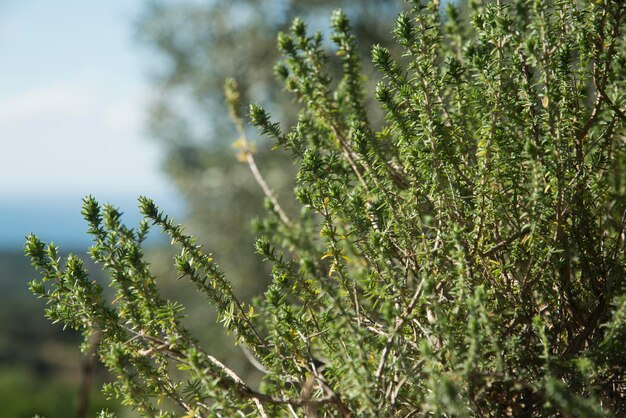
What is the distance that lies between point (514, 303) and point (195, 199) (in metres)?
10.9

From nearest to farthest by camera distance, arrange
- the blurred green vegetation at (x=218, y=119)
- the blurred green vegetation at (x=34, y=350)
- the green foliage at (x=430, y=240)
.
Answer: the green foliage at (x=430, y=240) → the blurred green vegetation at (x=218, y=119) → the blurred green vegetation at (x=34, y=350)

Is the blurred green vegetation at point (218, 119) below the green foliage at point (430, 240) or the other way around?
the other way around

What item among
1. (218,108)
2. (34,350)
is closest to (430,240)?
(218,108)

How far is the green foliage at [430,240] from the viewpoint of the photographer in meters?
0.88

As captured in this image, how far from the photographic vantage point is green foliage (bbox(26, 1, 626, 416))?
0.88 m

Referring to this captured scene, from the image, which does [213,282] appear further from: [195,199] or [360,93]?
[195,199]

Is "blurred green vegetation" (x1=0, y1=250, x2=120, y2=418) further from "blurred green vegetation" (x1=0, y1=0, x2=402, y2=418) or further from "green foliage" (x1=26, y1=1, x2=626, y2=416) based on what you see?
"green foliage" (x1=26, y1=1, x2=626, y2=416)

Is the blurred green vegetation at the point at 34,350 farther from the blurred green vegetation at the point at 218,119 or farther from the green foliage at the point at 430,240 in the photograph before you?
the green foliage at the point at 430,240

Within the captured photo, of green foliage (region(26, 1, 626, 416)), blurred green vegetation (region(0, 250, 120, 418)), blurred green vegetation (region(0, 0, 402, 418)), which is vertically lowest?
green foliage (region(26, 1, 626, 416))

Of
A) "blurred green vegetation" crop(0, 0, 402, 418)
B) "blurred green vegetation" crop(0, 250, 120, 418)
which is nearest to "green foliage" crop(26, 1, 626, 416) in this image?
"blurred green vegetation" crop(0, 0, 402, 418)

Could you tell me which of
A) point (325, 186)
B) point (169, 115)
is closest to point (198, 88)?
point (169, 115)

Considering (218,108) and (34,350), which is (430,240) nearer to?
(218,108)

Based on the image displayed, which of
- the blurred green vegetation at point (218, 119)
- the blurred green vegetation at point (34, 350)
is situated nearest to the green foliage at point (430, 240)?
the blurred green vegetation at point (218, 119)

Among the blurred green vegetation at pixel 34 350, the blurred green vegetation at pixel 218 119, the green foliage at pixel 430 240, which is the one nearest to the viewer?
the green foliage at pixel 430 240
